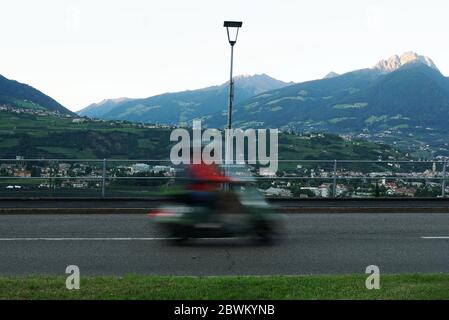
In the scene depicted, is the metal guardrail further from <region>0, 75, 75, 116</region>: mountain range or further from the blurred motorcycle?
<region>0, 75, 75, 116</region>: mountain range

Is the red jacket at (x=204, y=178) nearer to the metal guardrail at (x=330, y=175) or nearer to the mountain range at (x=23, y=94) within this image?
the metal guardrail at (x=330, y=175)

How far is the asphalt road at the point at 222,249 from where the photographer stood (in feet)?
32.3

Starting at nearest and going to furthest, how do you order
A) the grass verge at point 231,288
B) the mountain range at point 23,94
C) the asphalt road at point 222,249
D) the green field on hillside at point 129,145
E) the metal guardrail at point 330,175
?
1. the grass verge at point 231,288
2. the asphalt road at point 222,249
3. the metal guardrail at point 330,175
4. the green field on hillside at point 129,145
5. the mountain range at point 23,94

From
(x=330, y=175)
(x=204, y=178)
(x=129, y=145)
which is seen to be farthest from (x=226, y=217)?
(x=129, y=145)

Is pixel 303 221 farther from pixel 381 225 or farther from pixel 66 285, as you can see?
pixel 66 285

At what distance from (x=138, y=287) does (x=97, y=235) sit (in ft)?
19.8

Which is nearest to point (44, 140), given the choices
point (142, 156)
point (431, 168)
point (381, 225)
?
point (142, 156)

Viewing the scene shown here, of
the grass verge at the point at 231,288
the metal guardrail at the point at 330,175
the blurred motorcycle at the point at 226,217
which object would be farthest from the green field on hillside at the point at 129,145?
the grass verge at the point at 231,288

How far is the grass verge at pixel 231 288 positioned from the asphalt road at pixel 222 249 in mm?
1192

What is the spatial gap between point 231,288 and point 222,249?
13.1ft

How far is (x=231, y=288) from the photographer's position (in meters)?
7.66

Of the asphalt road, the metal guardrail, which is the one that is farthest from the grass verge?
the metal guardrail

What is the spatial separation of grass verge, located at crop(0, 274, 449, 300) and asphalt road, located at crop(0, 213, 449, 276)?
119 centimetres

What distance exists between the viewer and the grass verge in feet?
23.6
